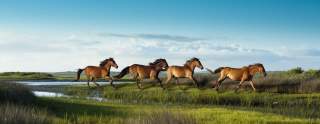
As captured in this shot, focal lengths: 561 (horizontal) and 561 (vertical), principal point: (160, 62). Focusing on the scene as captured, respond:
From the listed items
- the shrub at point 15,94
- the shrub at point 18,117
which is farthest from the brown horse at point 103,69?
the shrub at point 18,117

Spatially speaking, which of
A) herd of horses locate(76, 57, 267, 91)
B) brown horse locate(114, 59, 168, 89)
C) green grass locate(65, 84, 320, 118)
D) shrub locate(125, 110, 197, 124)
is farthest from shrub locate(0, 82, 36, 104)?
brown horse locate(114, 59, 168, 89)

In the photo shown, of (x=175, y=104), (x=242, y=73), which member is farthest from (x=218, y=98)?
(x=242, y=73)

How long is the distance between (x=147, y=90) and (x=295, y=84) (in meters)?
8.03

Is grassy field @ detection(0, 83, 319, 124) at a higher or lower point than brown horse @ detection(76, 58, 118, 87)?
lower

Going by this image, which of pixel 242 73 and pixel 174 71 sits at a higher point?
pixel 174 71

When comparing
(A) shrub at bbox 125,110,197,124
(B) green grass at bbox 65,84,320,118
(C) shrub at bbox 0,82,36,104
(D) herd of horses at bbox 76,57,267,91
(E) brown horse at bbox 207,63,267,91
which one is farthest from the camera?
(D) herd of horses at bbox 76,57,267,91

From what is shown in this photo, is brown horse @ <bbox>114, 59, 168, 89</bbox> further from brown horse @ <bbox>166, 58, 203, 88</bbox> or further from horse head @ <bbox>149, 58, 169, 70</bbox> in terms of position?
brown horse @ <bbox>166, 58, 203, 88</bbox>

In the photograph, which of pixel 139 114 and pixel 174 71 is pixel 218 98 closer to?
pixel 174 71

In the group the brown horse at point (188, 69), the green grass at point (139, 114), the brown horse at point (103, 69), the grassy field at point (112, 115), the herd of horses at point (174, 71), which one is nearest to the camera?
the grassy field at point (112, 115)

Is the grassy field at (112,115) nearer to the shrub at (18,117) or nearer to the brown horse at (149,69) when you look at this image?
the shrub at (18,117)

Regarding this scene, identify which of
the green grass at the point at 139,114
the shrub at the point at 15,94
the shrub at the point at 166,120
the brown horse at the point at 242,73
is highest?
the brown horse at the point at 242,73

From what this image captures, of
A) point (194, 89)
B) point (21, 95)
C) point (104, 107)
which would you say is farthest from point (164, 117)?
point (194, 89)

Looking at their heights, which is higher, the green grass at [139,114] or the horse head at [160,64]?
the horse head at [160,64]

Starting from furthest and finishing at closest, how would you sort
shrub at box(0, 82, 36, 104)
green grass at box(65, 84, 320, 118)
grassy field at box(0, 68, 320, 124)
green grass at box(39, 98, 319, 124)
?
green grass at box(65, 84, 320, 118) → shrub at box(0, 82, 36, 104) → green grass at box(39, 98, 319, 124) → grassy field at box(0, 68, 320, 124)
